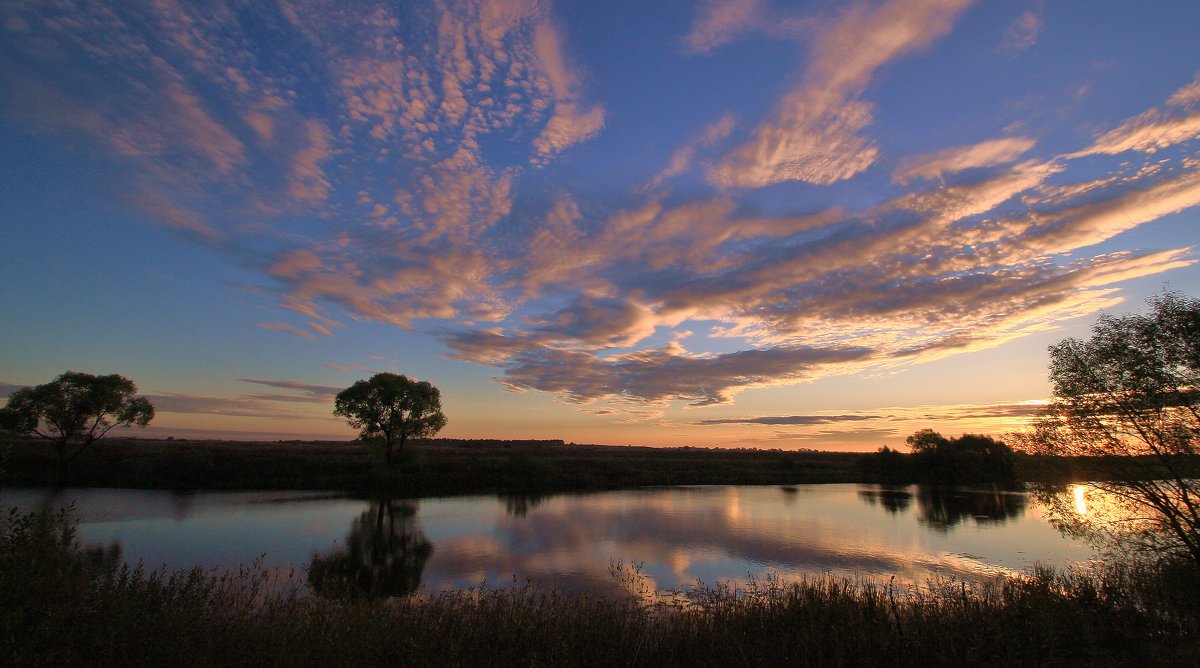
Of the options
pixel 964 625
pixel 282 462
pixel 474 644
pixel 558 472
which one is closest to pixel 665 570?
pixel 964 625

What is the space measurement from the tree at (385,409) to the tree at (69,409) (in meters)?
20.3

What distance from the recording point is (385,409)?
5181cm

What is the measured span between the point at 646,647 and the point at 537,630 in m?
2.00

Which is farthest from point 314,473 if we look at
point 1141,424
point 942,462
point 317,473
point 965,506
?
point 942,462

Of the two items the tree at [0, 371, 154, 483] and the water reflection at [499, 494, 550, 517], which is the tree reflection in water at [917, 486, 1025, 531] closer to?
the water reflection at [499, 494, 550, 517]

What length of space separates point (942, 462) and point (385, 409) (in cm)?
7374

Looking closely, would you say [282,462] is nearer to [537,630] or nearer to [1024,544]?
[537,630]

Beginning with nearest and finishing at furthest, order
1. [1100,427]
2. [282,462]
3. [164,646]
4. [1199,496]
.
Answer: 1. [164,646]
2. [1199,496]
3. [1100,427]
4. [282,462]

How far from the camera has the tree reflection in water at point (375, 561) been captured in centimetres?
1652

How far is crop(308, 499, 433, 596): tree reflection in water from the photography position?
16516mm

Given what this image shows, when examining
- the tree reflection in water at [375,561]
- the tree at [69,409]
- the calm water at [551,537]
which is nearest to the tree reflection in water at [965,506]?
the calm water at [551,537]

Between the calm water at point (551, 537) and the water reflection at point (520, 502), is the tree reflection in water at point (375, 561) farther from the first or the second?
the water reflection at point (520, 502)

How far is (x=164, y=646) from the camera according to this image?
7453 mm

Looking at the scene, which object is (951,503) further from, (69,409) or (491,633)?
(69,409)
